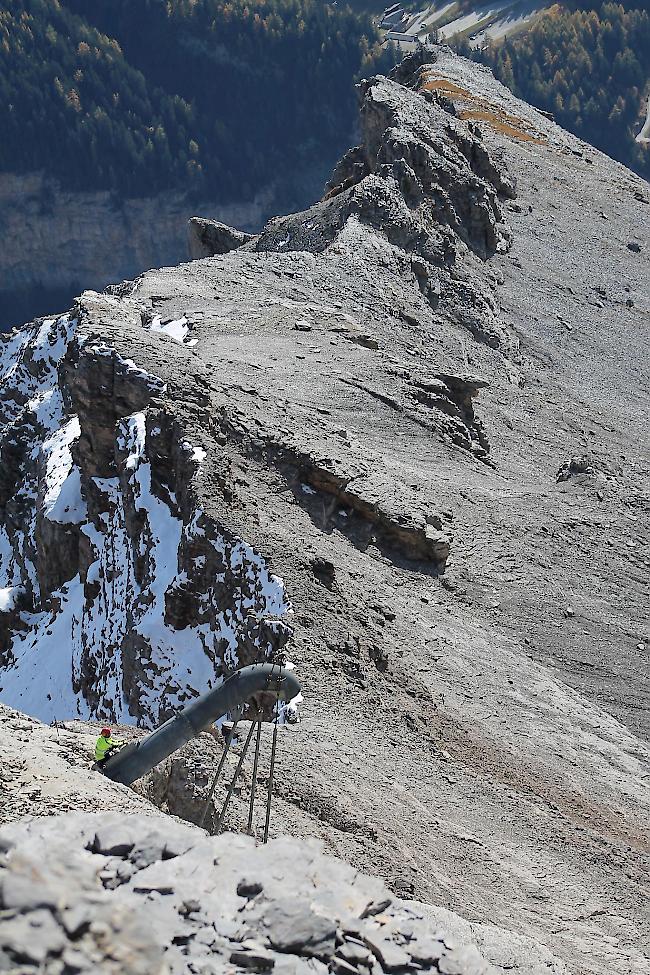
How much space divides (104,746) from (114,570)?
14.6 metres

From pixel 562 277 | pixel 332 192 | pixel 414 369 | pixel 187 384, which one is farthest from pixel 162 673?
pixel 332 192

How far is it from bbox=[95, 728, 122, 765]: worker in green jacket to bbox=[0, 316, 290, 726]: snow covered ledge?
6.14m

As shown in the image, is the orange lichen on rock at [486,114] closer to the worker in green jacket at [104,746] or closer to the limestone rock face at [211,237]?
the limestone rock face at [211,237]

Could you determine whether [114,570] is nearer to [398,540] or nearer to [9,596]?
[398,540]

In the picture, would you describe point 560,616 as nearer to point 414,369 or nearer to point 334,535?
point 334,535

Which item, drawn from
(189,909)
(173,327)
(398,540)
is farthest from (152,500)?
(189,909)

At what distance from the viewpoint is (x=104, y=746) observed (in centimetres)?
1798

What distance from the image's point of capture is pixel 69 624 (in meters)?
35.1

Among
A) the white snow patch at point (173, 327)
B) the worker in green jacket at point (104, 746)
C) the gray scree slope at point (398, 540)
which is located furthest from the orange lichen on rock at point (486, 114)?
the worker in green jacket at point (104, 746)

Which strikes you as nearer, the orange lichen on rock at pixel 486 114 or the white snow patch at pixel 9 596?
the white snow patch at pixel 9 596

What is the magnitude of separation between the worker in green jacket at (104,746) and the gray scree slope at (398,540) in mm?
3312

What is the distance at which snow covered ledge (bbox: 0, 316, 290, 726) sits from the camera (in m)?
25.8

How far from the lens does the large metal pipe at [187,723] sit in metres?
17.9

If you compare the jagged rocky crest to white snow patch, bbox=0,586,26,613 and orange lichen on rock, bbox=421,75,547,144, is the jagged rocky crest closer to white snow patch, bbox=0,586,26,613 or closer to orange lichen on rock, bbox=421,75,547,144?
white snow patch, bbox=0,586,26,613
